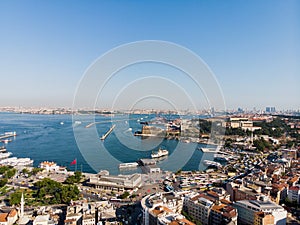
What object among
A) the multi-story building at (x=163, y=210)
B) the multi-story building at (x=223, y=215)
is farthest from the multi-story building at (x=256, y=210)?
the multi-story building at (x=163, y=210)

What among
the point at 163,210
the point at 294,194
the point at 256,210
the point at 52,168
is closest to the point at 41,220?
the point at 163,210

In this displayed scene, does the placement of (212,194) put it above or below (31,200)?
above

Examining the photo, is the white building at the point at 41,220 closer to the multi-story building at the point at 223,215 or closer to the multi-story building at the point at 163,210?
the multi-story building at the point at 163,210

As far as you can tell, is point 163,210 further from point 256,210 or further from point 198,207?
point 256,210

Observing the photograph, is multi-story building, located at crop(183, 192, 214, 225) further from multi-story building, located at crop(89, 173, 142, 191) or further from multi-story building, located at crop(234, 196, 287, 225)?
multi-story building, located at crop(89, 173, 142, 191)

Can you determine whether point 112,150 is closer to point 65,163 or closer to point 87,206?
point 65,163

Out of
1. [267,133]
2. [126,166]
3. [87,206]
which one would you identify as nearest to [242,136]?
[267,133]

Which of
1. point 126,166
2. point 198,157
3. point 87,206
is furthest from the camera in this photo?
point 198,157
